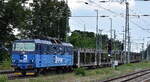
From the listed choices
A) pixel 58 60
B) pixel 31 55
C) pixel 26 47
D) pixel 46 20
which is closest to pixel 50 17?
pixel 46 20

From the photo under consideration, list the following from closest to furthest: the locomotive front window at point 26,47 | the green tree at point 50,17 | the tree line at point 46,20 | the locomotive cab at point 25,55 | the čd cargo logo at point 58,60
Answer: the locomotive cab at point 25,55 < the locomotive front window at point 26,47 < the čd cargo logo at point 58,60 < the tree line at point 46,20 < the green tree at point 50,17

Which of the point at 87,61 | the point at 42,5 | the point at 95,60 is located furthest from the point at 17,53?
the point at 42,5

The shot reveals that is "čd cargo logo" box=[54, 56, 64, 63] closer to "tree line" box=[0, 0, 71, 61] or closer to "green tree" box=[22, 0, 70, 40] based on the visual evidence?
"tree line" box=[0, 0, 71, 61]

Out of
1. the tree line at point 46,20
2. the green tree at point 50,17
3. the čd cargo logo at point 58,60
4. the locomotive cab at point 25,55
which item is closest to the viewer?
the locomotive cab at point 25,55

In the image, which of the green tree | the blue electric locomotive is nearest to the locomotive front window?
the blue electric locomotive

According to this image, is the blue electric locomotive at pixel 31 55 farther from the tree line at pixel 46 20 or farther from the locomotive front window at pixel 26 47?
the tree line at pixel 46 20

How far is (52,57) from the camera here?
37.3 meters

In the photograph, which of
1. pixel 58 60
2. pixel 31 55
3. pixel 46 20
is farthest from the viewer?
pixel 46 20

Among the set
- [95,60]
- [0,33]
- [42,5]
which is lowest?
[95,60]

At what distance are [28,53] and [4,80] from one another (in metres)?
11.6

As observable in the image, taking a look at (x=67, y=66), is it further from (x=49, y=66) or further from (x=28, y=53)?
(x=28, y=53)

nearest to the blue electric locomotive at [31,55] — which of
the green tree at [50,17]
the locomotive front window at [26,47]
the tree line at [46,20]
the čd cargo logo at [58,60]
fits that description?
the locomotive front window at [26,47]

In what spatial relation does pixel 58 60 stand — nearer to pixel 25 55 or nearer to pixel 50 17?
pixel 25 55

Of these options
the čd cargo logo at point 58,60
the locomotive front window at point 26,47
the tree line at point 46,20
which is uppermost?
the tree line at point 46,20
